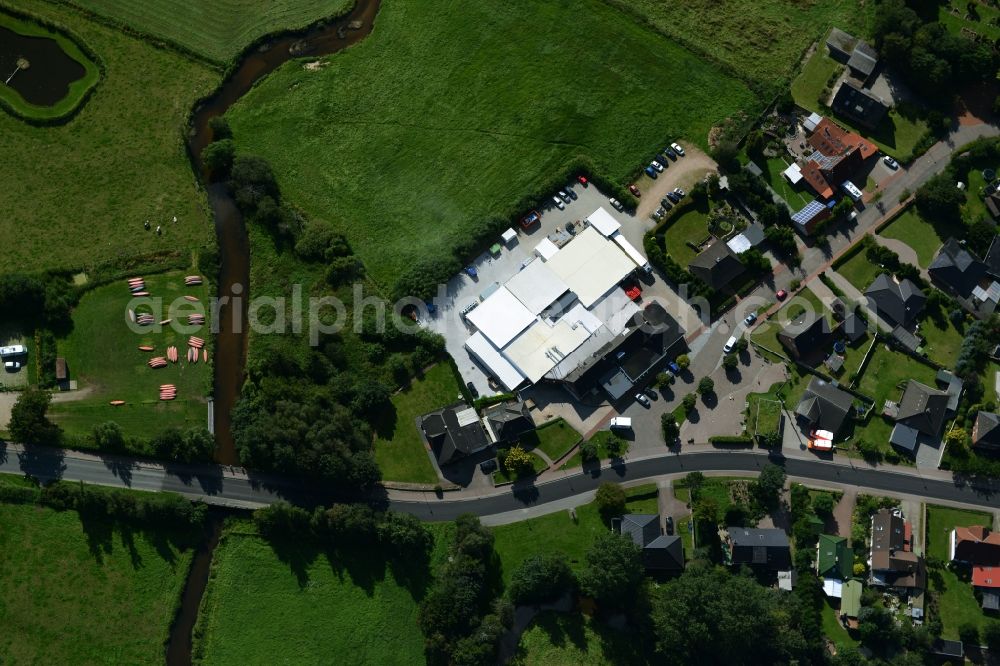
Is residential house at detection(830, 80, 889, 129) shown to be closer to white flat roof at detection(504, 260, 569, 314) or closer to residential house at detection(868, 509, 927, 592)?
white flat roof at detection(504, 260, 569, 314)

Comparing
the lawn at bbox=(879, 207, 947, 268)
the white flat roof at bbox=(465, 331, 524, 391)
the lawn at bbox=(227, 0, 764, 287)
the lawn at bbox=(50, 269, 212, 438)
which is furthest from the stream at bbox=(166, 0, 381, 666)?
the lawn at bbox=(879, 207, 947, 268)

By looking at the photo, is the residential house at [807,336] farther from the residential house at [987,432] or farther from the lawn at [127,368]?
the lawn at [127,368]

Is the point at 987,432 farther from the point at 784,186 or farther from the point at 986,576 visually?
the point at 784,186

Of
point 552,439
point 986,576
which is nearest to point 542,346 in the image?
point 552,439

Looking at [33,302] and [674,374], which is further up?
→ [33,302]

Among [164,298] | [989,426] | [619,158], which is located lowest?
[989,426]

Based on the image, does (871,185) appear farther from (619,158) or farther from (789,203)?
(619,158)

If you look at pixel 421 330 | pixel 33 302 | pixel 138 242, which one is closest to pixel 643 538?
pixel 421 330

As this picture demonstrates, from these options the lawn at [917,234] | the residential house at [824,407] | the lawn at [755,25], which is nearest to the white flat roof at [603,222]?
the lawn at [755,25]
